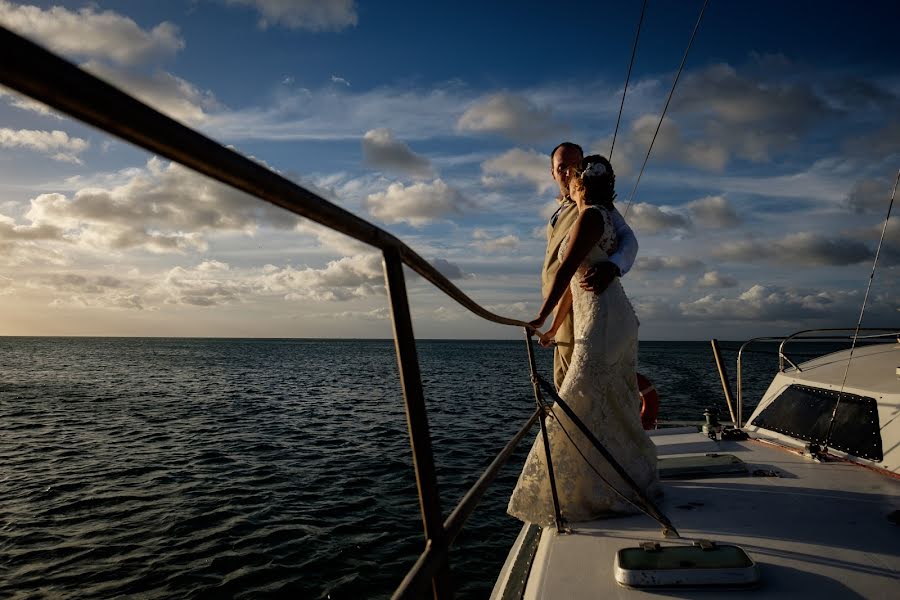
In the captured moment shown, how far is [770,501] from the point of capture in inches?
140

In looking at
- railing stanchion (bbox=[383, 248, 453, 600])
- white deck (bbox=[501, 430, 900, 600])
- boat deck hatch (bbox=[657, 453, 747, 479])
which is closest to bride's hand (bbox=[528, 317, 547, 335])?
white deck (bbox=[501, 430, 900, 600])

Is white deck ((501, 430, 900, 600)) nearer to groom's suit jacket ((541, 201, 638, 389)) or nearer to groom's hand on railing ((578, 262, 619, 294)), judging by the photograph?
groom's suit jacket ((541, 201, 638, 389))

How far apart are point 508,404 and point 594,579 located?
25242mm

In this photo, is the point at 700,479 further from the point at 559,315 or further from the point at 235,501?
the point at 235,501

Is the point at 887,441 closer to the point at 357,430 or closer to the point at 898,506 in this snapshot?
the point at 898,506

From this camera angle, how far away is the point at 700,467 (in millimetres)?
4367

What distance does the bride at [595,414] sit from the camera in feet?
11.0

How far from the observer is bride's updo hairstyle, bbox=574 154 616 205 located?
3.46 metres

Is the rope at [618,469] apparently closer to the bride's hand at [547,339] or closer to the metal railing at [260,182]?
the bride's hand at [547,339]

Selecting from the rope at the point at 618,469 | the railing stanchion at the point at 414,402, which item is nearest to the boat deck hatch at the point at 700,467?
the rope at the point at 618,469

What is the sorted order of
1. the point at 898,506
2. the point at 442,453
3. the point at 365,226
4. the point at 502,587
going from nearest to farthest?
the point at 365,226 → the point at 502,587 → the point at 898,506 → the point at 442,453

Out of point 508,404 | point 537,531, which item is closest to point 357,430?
point 508,404

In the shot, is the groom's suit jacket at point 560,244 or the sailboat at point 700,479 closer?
the sailboat at point 700,479

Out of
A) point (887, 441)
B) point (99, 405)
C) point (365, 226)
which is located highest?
point (365, 226)
